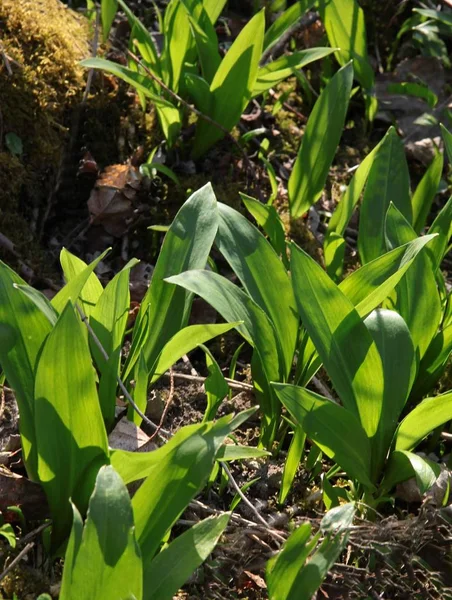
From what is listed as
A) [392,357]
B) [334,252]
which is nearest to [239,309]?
[392,357]

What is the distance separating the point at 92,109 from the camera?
263 cm

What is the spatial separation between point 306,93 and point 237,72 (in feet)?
2.12

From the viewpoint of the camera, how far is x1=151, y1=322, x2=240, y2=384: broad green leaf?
158 cm

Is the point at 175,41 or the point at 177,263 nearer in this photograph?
the point at 177,263

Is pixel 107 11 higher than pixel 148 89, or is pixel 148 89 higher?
pixel 107 11

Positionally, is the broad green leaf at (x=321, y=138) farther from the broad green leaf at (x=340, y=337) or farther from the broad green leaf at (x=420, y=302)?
the broad green leaf at (x=340, y=337)

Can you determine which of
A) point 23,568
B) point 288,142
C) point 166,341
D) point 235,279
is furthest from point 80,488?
point 288,142

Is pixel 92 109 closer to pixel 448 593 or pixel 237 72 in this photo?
pixel 237 72

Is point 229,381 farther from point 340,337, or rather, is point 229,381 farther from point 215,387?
point 340,337

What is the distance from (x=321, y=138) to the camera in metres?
2.29

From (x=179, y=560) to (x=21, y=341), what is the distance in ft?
1.77

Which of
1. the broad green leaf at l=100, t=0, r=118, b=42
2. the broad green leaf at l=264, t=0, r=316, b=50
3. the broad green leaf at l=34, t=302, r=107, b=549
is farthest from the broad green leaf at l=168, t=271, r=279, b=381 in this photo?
the broad green leaf at l=100, t=0, r=118, b=42

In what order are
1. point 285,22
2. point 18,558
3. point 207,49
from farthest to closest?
1. point 285,22
2. point 207,49
3. point 18,558

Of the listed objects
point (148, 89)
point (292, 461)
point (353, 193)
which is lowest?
point (292, 461)
